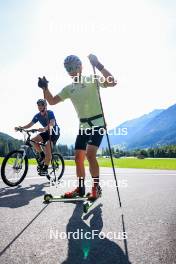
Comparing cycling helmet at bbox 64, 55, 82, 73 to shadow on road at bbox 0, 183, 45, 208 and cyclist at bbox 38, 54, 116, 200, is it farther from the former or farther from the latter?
shadow on road at bbox 0, 183, 45, 208

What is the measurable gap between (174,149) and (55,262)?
145 meters

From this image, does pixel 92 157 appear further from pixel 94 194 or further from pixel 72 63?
pixel 72 63

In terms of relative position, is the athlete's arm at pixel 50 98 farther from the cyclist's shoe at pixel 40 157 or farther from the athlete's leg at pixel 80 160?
A: the cyclist's shoe at pixel 40 157

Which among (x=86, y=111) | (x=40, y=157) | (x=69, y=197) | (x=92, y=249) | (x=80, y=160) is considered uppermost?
(x=86, y=111)

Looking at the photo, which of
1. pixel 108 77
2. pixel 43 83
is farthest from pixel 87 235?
pixel 43 83

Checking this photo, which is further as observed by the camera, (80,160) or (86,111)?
(80,160)

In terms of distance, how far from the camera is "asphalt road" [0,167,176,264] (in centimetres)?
345

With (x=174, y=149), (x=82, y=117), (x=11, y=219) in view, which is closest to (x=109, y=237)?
(x=11, y=219)

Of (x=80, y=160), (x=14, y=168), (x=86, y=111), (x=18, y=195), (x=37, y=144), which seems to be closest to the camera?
(x=86, y=111)

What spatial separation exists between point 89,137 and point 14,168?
3592 mm

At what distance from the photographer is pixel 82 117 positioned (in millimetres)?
6957

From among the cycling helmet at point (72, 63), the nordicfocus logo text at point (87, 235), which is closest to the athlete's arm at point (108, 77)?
the cycling helmet at point (72, 63)

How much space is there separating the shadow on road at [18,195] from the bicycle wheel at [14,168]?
16.2 inches

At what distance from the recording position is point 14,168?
967 cm
